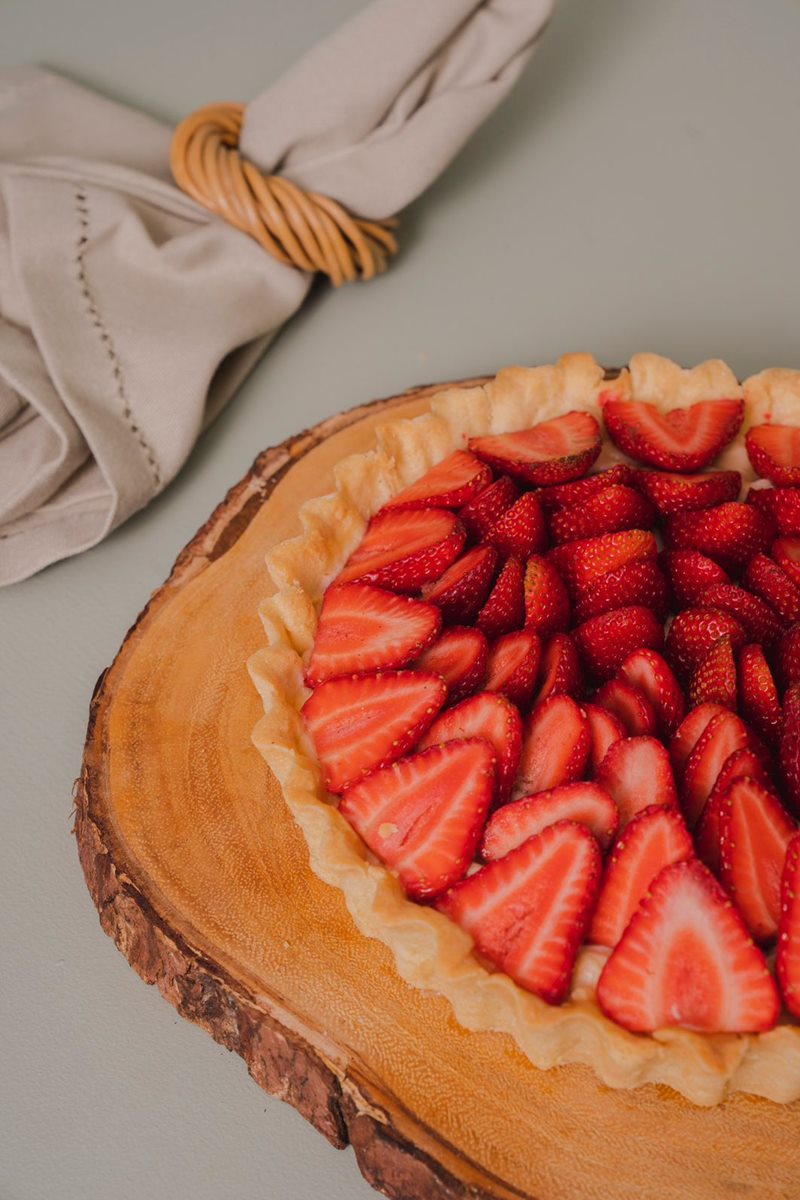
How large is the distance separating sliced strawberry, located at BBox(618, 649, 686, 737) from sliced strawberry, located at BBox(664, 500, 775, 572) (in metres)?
0.28

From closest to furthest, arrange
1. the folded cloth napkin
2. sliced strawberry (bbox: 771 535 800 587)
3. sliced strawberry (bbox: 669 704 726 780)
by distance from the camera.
A: sliced strawberry (bbox: 669 704 726 780)
sliced strawberry (bbox: 771 535 800 587)
the folded cloth napkin

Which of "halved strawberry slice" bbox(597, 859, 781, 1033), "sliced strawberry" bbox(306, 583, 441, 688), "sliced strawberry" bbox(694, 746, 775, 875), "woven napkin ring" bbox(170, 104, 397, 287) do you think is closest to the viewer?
"halved strawberry slice" bbox(597, 859, 781, 1033)

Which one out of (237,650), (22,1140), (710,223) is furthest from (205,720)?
(710,223)

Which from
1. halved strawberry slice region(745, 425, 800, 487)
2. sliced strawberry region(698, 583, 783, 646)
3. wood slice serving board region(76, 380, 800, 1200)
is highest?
halved strawberry slice region(745, 425, 800, 487)

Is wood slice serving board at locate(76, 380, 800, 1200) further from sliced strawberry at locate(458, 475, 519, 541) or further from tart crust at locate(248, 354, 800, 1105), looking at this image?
sliced strawberry at locate(458, 475, 519, 541)

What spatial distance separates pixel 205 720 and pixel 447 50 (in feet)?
5.28

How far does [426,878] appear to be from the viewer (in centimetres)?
148

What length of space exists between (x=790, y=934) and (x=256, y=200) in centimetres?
187

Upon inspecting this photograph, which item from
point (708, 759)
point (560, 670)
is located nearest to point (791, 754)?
point (708, 759)

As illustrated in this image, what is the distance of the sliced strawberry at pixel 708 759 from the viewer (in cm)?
150

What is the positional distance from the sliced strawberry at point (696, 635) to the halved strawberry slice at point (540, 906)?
40 centimetres

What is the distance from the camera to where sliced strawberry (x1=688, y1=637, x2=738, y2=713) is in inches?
62.5

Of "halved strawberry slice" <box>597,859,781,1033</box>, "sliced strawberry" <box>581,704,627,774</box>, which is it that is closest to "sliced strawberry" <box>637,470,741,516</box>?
"sliced strawberry" <box>581,704,627,774</box>

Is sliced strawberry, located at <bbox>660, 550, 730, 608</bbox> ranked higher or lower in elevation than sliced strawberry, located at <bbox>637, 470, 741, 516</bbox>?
lower
